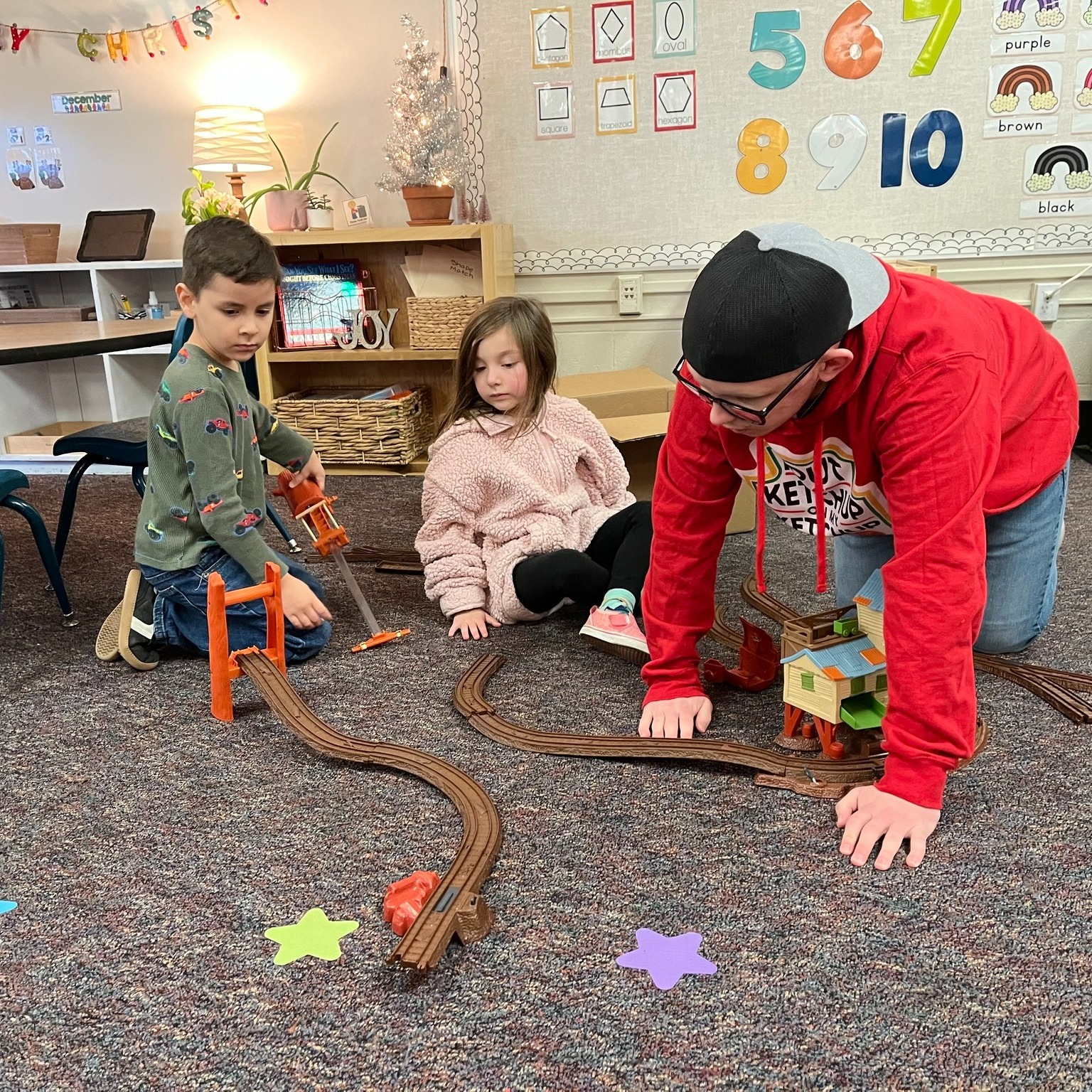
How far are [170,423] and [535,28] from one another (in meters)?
1.97

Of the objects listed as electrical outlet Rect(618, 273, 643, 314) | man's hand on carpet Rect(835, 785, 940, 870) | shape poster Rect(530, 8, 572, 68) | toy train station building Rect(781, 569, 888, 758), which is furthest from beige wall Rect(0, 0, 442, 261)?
man's hand on carpet Rect(835, 785, 940, 870)

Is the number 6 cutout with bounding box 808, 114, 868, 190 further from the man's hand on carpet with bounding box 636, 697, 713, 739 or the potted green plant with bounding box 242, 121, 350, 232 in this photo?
the man's hand on carpet with bounding box 636, 697, 713, 739

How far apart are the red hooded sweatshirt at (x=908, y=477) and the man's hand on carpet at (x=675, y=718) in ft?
0.56

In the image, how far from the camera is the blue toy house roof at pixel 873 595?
1139 millimetres

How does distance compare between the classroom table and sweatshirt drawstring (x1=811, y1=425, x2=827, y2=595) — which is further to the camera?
the classroom table

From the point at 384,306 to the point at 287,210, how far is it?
1.37 ft

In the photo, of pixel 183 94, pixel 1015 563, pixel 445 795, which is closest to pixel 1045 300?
pixel 1015 563

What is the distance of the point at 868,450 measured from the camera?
1071 millimetres

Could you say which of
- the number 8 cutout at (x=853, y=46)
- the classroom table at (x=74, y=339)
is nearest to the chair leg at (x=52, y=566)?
the classroom table at (x=74, y=339)

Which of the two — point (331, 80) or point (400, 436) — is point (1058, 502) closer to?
point (400, 436)

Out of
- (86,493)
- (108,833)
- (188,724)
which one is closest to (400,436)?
(86,493)

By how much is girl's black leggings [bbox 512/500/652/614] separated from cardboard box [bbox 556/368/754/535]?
45 centimetres

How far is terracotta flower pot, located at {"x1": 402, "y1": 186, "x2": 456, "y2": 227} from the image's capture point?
279cm

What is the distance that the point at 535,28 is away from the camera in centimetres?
284
